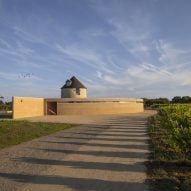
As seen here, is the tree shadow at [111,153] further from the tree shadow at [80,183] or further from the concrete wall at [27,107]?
the concrete wall at [27,107]

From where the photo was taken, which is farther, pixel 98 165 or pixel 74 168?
pixel 98 165

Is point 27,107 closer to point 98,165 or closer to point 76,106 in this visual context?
point 76,106

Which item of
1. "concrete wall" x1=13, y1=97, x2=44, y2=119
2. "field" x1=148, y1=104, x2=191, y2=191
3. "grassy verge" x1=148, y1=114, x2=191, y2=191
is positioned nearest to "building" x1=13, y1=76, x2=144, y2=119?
"concrete wall" x1=13, y1=97, x2=44, y2=119

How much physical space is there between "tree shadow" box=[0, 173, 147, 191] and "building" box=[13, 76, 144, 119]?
107 ft

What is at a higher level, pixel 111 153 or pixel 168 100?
pixel 168 100

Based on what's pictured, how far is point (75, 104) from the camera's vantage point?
155 feet

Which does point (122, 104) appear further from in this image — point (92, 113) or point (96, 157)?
point (96, 157)

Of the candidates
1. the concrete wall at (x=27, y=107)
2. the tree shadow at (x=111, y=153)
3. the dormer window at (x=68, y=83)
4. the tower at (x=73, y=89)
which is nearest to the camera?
the tree shadow at (x=111, y=153)

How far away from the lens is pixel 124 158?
10797mm

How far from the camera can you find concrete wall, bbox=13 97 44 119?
3734cm

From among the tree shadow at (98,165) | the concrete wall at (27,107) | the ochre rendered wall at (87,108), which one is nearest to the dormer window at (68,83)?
the ochre rendered wall at (87,108)

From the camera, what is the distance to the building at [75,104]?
44.8 metres

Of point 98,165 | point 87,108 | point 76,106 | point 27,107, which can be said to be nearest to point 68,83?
point 76,106

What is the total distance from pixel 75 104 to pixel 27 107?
8.15 metres
